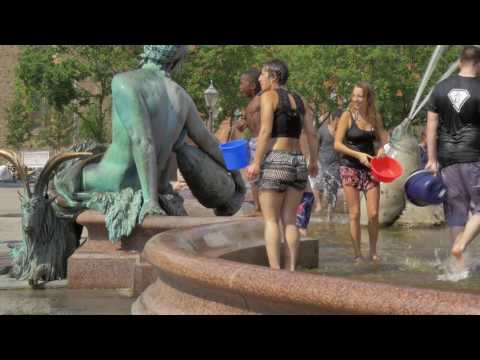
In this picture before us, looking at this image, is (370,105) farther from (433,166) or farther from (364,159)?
(433,166)

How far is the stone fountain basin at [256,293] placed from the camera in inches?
116

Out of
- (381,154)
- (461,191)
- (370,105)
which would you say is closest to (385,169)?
(381,154)

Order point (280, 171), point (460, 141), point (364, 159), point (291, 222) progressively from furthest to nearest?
point (364, 159), point (460, 141), point (291, 222), point (280, 171)

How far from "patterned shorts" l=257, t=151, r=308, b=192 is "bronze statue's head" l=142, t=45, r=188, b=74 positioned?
1.73m

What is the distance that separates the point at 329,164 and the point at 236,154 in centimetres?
620

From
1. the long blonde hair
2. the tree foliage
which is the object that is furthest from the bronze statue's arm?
the tree foliage

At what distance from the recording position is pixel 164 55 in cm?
673

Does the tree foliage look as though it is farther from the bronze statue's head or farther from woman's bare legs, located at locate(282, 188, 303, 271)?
woman's bare legs, located at locate(282, 188, 303, 271)

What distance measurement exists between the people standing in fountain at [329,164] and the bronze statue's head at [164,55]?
6209mm

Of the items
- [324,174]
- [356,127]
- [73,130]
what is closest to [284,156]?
[356,127]

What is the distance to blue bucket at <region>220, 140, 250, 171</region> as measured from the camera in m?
6.97

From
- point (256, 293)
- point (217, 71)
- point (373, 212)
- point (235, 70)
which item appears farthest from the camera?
point (235, 70)

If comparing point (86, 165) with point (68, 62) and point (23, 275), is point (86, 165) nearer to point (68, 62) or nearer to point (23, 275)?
point (23, 275)

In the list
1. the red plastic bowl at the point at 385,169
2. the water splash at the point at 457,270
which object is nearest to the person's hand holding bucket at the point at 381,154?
the red plastic bowl at the point at 385,169
